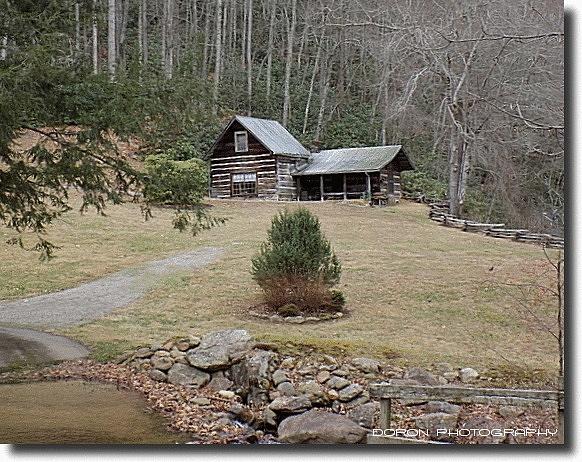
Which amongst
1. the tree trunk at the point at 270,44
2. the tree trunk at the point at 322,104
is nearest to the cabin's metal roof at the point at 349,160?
the tree trunk at the point at 322,104

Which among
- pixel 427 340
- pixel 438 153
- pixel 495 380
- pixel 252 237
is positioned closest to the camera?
pixel 495 380

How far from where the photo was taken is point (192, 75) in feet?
13.9

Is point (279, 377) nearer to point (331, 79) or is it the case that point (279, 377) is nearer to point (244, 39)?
point (331, 79)

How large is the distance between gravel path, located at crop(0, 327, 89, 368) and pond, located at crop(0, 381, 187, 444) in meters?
0.18

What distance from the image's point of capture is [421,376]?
3.64m

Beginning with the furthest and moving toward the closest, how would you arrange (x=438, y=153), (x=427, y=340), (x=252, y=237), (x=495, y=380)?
(x=252, y=237)
(x=438, y=153)
(x=427, y=340)
(x=495, y=380)

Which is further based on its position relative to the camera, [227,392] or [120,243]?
[120,243]

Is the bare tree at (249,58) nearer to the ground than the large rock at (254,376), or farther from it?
farther from it

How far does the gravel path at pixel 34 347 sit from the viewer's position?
13.6 ft

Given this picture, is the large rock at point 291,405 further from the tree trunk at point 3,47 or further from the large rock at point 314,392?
the tree trunk at point 3,47

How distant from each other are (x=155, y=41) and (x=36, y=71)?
0.89 meters

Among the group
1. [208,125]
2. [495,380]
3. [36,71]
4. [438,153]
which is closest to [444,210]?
[438,153]

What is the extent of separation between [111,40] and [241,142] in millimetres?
940

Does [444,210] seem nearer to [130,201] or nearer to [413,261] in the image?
[413,261]
